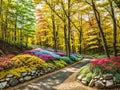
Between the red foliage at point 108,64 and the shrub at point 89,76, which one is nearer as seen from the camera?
the shrub at point 89,76

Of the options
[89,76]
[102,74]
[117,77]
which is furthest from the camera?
[89,76]

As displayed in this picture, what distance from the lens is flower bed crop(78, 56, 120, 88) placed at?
9.70m

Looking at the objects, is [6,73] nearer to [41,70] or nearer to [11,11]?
[41,70]

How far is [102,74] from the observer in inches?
404

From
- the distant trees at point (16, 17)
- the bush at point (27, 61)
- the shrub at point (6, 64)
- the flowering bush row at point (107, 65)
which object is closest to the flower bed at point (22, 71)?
the bush at point (27, 61)

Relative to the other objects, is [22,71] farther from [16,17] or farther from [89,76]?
[16,17]

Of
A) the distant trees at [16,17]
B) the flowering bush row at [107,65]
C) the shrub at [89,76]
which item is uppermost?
the distant trees at [16,17]

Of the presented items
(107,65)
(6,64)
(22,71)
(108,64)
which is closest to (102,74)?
(107,65)

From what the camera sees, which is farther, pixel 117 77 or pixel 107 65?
pixel 107 65

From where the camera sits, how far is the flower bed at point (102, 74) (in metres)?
9.70

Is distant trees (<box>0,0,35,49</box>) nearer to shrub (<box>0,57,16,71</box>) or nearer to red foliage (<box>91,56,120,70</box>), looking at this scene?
shrub (<box>0,57,16,71</box>)

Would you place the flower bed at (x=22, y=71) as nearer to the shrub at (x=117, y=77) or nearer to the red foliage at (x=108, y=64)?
the red foliage at (x=108, y=64)

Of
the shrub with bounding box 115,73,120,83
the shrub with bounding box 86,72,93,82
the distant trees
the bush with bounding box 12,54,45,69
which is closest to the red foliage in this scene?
the shrub with bounding box 115,73,120,83

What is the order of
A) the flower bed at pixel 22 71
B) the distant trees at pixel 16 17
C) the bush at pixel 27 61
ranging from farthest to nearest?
the distant trees at pixel 16 17, the bush at pixel 27 61, the flower bed at pixel 22 71
